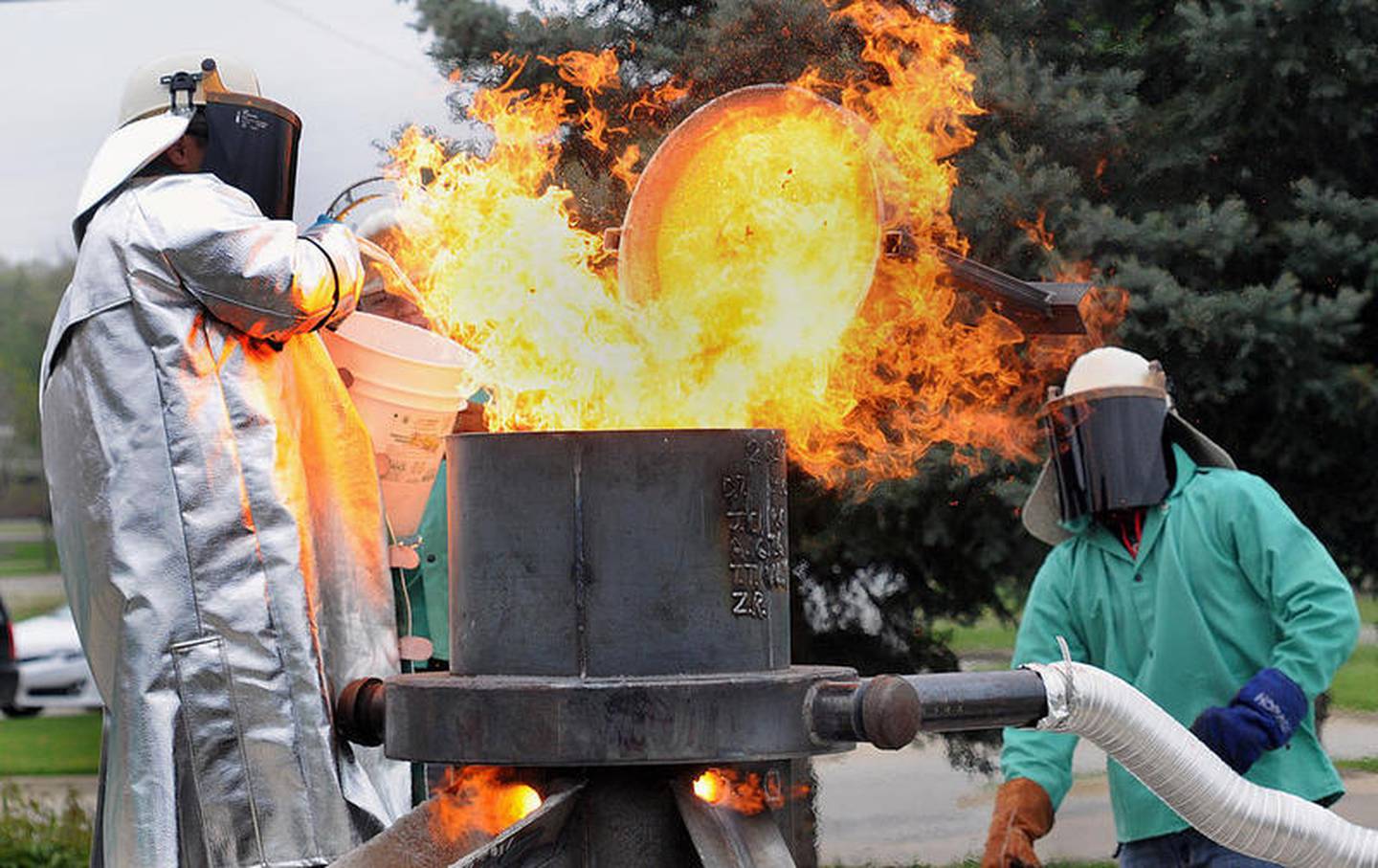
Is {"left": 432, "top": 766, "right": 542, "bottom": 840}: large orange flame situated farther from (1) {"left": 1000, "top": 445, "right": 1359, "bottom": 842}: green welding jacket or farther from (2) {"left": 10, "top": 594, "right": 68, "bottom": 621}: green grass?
(2) {"left": 10, "top": 594, "right": 68, "bottom": 621}: green grass

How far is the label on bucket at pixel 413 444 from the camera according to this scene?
4.27 m

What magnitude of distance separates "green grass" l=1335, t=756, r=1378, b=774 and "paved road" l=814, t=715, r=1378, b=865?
4 cm

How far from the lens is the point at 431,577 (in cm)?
541

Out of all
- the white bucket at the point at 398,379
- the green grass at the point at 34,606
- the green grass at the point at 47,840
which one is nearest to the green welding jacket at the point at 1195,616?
the white bucket at the point at 398,379

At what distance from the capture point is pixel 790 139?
4.01 meters

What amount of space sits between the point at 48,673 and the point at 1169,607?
13765 mm

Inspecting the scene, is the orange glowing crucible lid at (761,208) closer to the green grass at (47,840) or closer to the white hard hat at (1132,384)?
the white hard hat at (1132,384)

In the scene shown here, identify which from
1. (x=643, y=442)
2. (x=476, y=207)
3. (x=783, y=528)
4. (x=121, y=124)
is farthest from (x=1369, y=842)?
(x=121, y=124)

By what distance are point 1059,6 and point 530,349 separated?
12.0 ft

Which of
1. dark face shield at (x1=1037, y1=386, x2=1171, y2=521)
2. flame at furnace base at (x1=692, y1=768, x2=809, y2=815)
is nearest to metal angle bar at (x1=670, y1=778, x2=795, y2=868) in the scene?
flame at furnace base at (x1=692, y1=768, x2=809, y2=815)

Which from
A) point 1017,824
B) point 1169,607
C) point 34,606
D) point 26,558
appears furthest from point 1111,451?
point 26,558

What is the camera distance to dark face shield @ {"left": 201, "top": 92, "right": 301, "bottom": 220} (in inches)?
155

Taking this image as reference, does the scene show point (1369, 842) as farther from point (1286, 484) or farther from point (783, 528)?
point (1286, 484)

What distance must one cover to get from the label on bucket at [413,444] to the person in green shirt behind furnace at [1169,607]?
1.64m
